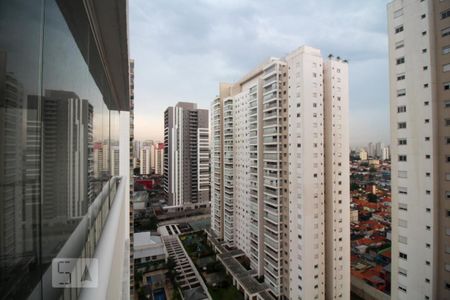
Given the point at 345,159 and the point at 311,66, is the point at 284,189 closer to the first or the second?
the point at 345,159

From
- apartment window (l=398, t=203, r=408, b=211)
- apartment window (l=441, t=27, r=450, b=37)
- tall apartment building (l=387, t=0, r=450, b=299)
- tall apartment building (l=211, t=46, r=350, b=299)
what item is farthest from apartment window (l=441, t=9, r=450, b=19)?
apartment window (l=398, t=203, r=408, b=211)

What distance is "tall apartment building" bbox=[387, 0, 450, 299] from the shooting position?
496 cm

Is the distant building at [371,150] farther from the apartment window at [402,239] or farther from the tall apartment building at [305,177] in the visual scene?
the apartment window at [402,239]

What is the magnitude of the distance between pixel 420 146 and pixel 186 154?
23.6 m

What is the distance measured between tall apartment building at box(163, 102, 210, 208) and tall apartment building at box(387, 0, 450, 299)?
22609 millimetres

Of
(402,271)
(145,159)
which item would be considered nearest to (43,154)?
(402,271)

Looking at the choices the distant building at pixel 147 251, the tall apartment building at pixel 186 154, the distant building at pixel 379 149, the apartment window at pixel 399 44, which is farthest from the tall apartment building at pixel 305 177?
the distant building at pixel 379 149

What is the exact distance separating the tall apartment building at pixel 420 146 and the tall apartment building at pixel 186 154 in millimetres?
22609

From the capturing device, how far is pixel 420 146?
5.25 metres

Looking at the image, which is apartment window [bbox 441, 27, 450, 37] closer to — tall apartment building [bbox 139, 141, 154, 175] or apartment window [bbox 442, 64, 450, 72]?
apartment window [bbox 442, 64, 450, 72]

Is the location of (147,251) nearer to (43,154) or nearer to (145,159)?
(43,154)

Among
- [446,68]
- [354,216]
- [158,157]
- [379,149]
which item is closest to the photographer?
[446,68]

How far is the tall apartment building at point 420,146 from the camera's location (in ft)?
16.3

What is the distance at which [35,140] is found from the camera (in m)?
0.46
